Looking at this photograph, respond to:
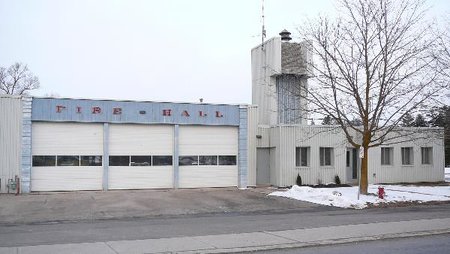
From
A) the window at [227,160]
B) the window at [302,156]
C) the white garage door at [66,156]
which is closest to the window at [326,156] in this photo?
the window at [302,156]

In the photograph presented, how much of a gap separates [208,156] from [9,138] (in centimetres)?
1098

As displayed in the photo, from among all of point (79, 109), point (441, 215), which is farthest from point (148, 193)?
point (441, 215)

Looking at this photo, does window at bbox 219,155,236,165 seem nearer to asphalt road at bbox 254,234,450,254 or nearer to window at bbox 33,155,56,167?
window at bbox 33,155,56,167

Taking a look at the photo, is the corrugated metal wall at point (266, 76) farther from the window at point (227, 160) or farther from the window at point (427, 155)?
the window at point (427, 155)

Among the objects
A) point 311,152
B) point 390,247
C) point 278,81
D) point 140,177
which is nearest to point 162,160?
point 140,177

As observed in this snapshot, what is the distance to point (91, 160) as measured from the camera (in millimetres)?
27547

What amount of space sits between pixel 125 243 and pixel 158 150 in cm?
1720

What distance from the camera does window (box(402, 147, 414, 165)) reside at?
35206mm

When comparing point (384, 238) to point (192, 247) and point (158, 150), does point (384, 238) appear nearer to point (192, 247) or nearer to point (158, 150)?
point (192, 247)

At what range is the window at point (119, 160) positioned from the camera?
91.6 ft

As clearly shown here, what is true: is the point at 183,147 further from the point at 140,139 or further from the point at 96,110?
the point at 96,110

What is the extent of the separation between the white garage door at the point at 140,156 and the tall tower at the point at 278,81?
896cm

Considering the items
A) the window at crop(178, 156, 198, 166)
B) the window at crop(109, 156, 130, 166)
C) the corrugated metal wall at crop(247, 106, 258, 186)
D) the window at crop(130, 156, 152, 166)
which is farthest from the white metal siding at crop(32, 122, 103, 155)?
the corrugated metal wall at crop(247, 106, 258, 186)

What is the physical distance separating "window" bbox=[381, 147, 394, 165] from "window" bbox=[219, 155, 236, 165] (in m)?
10.9
